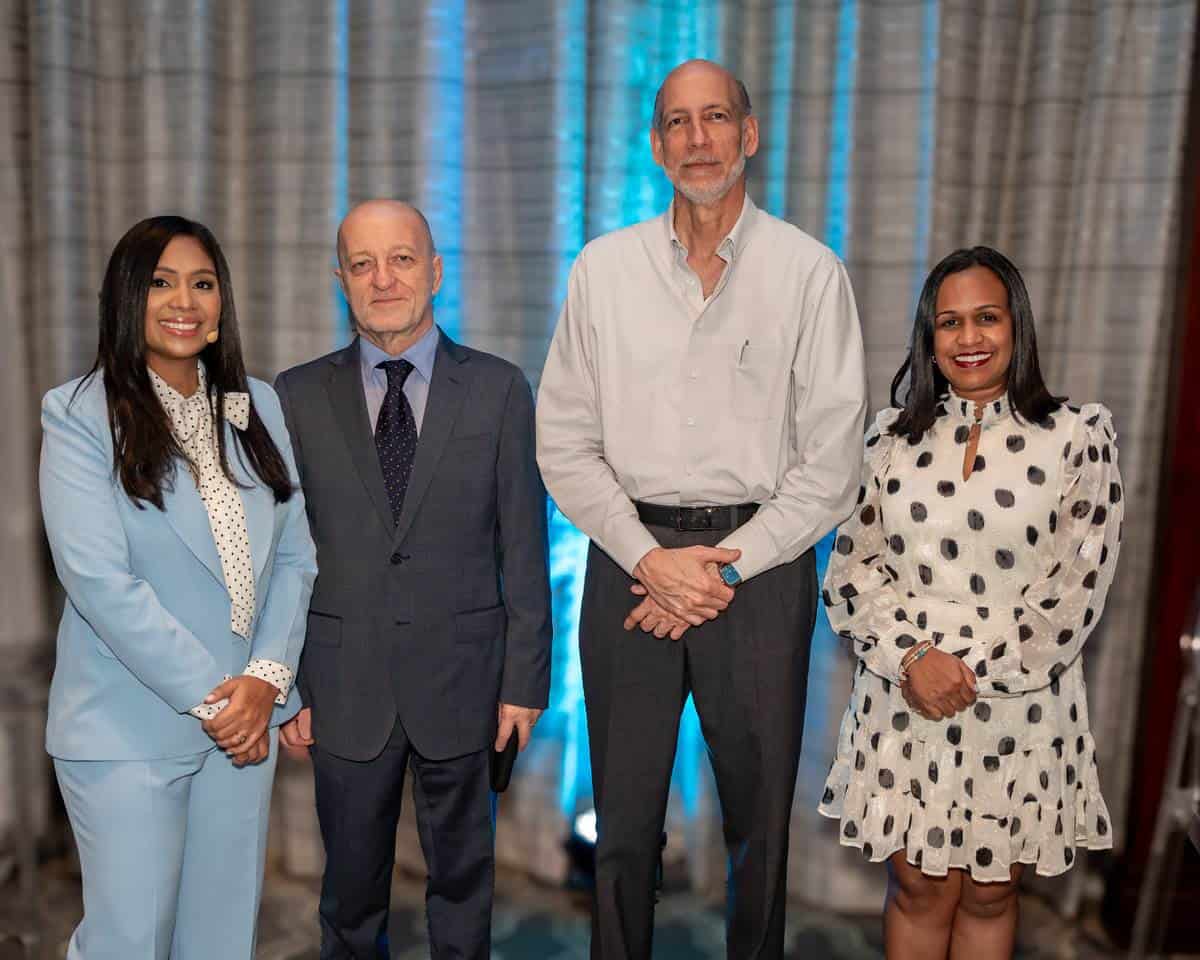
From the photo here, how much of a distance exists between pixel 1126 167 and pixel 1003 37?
408 mm

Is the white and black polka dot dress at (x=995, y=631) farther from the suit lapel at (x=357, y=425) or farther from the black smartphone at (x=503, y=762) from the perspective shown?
→ the suit lapel at (x=357, y=425)

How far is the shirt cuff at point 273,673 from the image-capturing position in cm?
187

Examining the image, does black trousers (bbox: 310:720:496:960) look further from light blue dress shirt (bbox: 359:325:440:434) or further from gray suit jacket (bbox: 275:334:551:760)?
light blue dress shirt (bbox: 359:325:440:434)

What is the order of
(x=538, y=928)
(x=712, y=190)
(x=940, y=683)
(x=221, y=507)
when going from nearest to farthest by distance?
(x=221, y=507), (x=940, y=683), (x=712, y=190), (x=538, y=928)

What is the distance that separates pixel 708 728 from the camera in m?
2.09

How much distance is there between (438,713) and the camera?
6.72ft

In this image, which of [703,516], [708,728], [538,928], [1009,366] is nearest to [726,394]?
[703,516]

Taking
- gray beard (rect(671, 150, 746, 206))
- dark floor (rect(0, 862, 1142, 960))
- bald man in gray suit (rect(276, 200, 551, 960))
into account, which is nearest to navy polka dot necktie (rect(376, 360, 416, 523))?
bald man in gray suit (rect(276, 200, 551, 960))

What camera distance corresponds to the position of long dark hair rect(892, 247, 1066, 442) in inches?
78.4

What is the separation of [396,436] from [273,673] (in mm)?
454

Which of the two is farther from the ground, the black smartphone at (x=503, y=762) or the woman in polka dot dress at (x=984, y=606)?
the woman in polka dot dress at (x=984, y=606)

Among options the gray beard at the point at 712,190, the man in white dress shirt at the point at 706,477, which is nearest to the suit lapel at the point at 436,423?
the man in white dress shirt at the point at 706,477

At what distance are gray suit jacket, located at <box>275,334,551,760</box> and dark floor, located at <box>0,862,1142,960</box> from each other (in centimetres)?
85

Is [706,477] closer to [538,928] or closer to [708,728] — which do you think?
[708,728]
